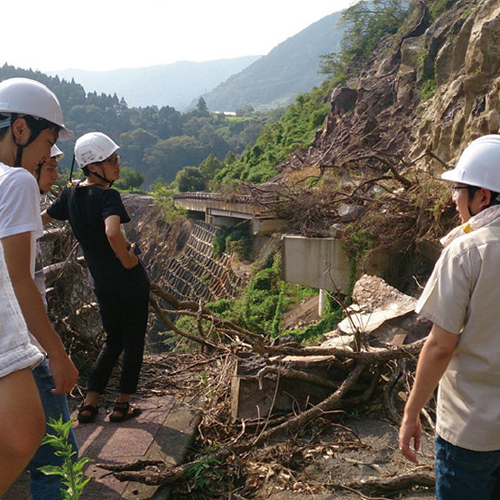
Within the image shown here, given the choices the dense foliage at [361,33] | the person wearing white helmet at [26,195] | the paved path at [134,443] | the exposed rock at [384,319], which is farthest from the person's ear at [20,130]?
the dense foliage at [361,33]

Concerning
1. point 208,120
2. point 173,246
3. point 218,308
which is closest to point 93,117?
point 208,120

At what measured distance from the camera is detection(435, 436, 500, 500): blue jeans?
1.55 metres

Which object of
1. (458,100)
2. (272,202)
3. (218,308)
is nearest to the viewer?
(272,202)

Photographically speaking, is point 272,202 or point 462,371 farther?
point 272,202

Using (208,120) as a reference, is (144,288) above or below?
below

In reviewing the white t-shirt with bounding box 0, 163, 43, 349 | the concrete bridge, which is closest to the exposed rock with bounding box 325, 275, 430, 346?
the white t-shirt with bounding box 0, 163, 43, 349

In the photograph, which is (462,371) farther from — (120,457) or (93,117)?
(93,117)

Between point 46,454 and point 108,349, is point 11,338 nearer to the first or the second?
point 46,454

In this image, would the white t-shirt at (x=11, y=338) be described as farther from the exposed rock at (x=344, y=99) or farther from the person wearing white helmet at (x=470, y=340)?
the exposed rock at (x=344, y=99)

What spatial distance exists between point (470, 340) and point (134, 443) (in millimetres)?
2038

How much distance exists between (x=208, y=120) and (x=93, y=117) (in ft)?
86.1

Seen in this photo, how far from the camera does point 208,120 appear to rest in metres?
109

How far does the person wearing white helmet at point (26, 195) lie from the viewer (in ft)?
5.16

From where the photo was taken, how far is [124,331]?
9.77ft
